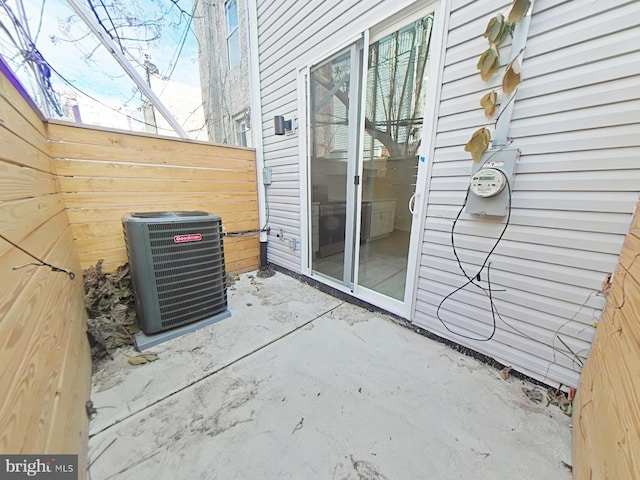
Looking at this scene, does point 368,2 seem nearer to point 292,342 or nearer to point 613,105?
point 613,105

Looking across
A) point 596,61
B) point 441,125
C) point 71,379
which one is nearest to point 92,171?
point 71,379

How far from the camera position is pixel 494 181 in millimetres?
1273

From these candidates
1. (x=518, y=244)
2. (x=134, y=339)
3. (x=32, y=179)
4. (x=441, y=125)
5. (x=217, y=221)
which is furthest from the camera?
(x=217, y=221)

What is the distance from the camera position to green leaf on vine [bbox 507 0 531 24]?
1.10 metres

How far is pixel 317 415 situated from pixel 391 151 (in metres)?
2.18

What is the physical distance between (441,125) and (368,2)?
1.11 meters

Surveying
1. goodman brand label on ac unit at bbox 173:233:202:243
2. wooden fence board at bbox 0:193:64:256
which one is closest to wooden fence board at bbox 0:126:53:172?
wooden fence board at bbox 0:193:64:256

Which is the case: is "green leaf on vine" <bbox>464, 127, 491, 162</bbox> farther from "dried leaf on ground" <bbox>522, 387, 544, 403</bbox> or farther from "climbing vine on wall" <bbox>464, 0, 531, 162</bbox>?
"dried leaf on ground" <bbox>522, 387, 544, 403</bbox>

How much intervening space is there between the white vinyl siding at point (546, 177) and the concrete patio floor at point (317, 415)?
336mm

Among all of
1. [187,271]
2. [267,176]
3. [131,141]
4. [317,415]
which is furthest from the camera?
[267,176]

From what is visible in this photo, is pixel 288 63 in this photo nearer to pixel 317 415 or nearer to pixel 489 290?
pixel 489 290

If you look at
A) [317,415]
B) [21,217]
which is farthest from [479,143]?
[21,217]

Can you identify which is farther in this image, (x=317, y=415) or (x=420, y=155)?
(x=420, y=155)

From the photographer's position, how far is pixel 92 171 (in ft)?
6.18
